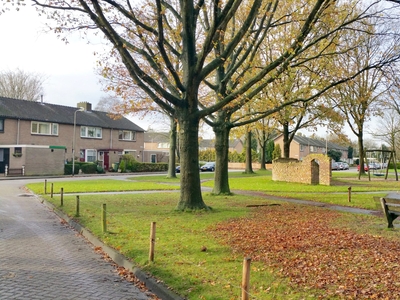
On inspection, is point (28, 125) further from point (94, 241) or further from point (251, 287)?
point (251, 287)

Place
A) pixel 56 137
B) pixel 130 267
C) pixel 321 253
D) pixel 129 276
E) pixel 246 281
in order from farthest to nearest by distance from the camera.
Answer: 1. pixel 56 137
2. pixel 321 253
3. pixel 130 267
4. pixel 129 276
5. pixel 246 281

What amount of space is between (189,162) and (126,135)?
46821 mm

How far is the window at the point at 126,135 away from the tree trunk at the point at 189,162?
149ft

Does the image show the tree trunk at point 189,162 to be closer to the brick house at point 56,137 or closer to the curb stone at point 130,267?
the curb stone at point 130,267

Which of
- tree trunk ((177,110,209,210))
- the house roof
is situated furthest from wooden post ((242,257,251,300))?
the house roof

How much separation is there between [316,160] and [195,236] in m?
23.6

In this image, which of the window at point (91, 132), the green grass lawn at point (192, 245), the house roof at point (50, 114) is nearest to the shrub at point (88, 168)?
the window at point (91, 132)

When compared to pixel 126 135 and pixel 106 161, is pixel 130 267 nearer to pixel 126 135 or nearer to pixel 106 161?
pixel 106 161

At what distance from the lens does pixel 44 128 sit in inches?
1861

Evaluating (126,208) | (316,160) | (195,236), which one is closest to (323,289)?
(195,236)

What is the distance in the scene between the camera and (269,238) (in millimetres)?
9328

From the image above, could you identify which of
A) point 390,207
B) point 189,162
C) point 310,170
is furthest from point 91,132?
point 390,207

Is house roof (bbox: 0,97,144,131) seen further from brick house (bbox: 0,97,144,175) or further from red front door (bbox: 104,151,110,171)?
red front door (bbox: 104,151,110,171)

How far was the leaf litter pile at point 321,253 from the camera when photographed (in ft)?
19.1
